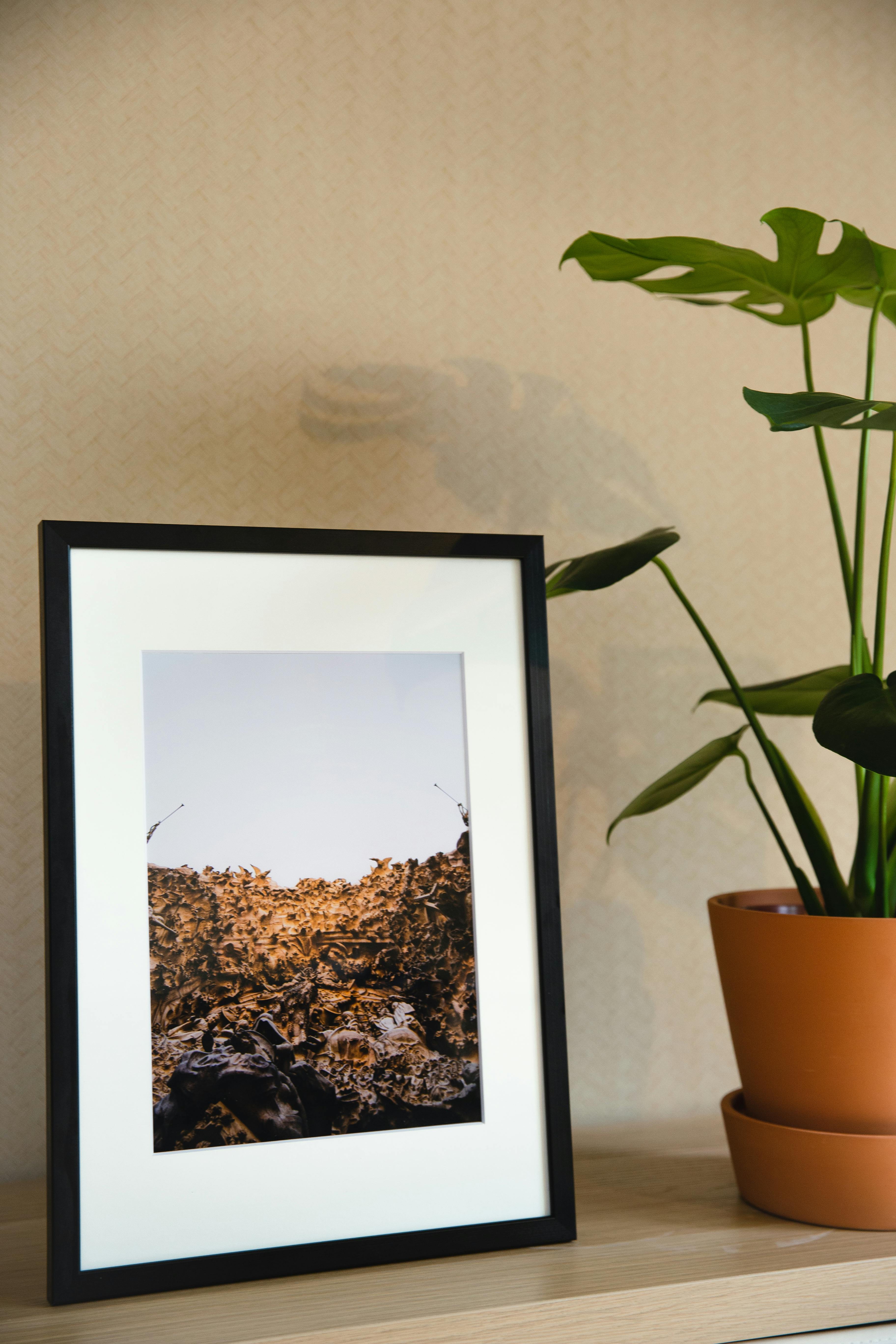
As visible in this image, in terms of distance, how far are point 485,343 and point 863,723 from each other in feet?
1.84

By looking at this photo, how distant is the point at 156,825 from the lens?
61 cm

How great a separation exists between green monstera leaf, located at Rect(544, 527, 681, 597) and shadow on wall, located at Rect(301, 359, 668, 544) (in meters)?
0.26

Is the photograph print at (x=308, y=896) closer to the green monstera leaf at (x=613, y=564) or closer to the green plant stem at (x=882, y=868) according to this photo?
the green monstera leaf at (x=613, y=564)

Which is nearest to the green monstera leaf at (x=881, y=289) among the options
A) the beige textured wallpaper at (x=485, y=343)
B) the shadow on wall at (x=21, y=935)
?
the beige textured wallpaper at (x=485, y=343)

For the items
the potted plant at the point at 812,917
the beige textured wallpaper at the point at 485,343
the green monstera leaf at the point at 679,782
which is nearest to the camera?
the potted plant at the point at 812,917

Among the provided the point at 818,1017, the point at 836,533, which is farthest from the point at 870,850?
the point at 836,533

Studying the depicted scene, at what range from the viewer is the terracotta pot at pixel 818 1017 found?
61cm

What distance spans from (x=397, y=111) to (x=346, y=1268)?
94 cm

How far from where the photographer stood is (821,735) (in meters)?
0.53

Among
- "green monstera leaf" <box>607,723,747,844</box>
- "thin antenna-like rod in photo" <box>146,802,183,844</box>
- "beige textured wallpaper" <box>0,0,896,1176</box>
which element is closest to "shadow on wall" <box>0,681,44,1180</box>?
"beige textured wallpaper" <box>0,0,896,1176</box>

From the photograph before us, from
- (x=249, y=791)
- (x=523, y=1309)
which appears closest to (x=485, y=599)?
(x=249, y=791)

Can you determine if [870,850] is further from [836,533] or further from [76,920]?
[76,920]

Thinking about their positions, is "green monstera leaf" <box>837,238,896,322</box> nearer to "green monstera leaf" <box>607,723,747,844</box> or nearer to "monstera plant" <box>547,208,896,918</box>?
"monstera plant" <box>547,208,896,918</box>

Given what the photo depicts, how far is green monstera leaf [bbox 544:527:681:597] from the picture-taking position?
644 mm
